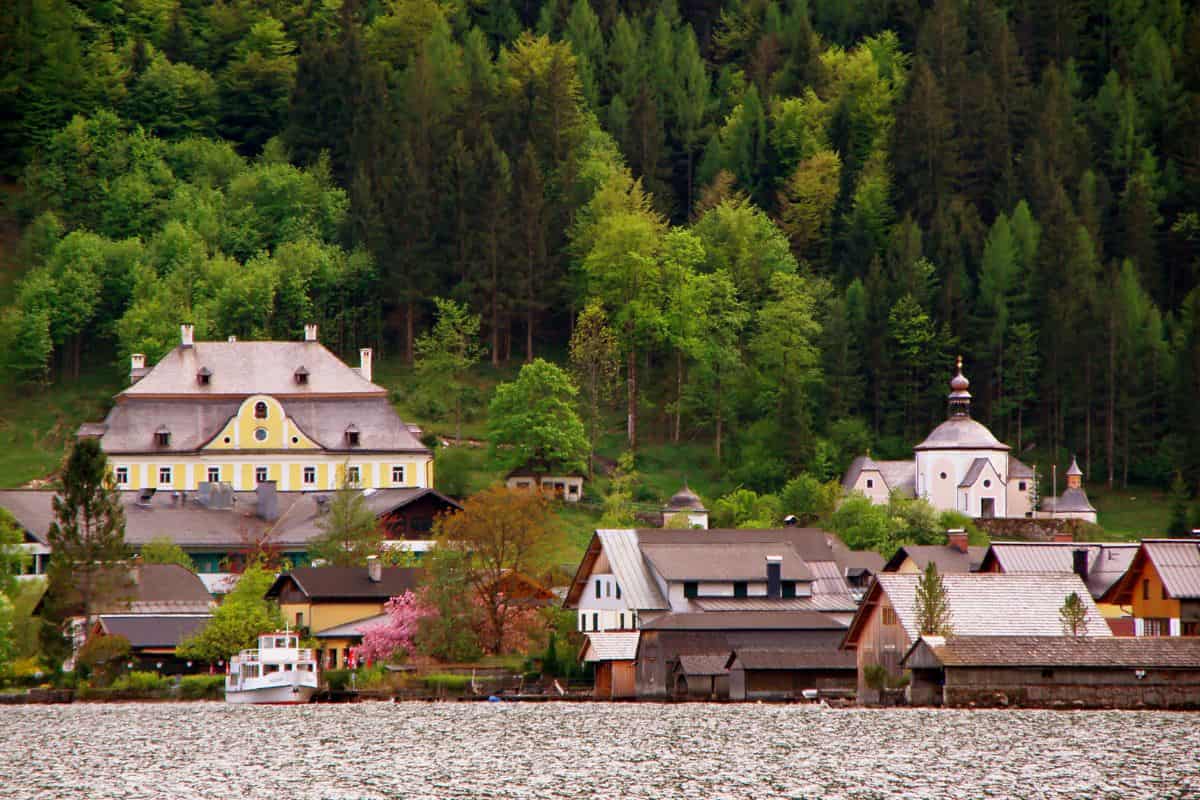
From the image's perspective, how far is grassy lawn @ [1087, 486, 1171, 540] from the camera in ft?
406

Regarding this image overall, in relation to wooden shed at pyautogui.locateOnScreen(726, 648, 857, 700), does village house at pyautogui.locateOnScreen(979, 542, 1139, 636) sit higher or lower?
higher

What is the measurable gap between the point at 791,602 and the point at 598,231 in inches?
2398

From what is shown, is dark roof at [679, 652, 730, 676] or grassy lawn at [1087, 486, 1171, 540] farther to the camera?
grassy lawn at [1087, 486, 1171, 540]

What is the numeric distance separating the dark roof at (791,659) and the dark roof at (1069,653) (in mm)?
10373

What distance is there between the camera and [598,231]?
153625mm

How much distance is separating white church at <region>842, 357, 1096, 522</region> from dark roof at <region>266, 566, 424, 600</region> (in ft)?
109

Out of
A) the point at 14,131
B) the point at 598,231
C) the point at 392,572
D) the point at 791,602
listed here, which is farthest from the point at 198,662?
the point at 14,131

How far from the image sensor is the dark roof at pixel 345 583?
102438 millimetres

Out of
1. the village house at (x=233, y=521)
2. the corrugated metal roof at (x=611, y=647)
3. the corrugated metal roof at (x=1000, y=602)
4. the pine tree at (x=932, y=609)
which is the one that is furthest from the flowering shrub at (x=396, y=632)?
the pine tree at (x=932, y=609)

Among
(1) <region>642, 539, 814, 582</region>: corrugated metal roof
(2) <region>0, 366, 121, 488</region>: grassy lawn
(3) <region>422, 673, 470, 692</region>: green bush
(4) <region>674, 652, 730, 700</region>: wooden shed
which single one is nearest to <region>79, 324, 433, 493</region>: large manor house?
(2) <region>0, 366, 121, 488</region>: grassy lawn

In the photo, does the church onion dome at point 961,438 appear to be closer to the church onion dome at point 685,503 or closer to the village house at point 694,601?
the church onion dome at point 685,503

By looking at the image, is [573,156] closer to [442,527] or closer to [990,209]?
[990,209]

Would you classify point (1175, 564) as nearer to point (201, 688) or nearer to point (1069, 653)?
point (1069, 653)

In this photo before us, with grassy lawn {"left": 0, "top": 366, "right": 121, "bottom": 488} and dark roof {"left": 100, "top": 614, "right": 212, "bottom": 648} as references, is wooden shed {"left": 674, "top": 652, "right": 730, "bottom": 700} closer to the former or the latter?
dark roof {"left": 100, "top": 614, "right": 212, "bottom": 648}
